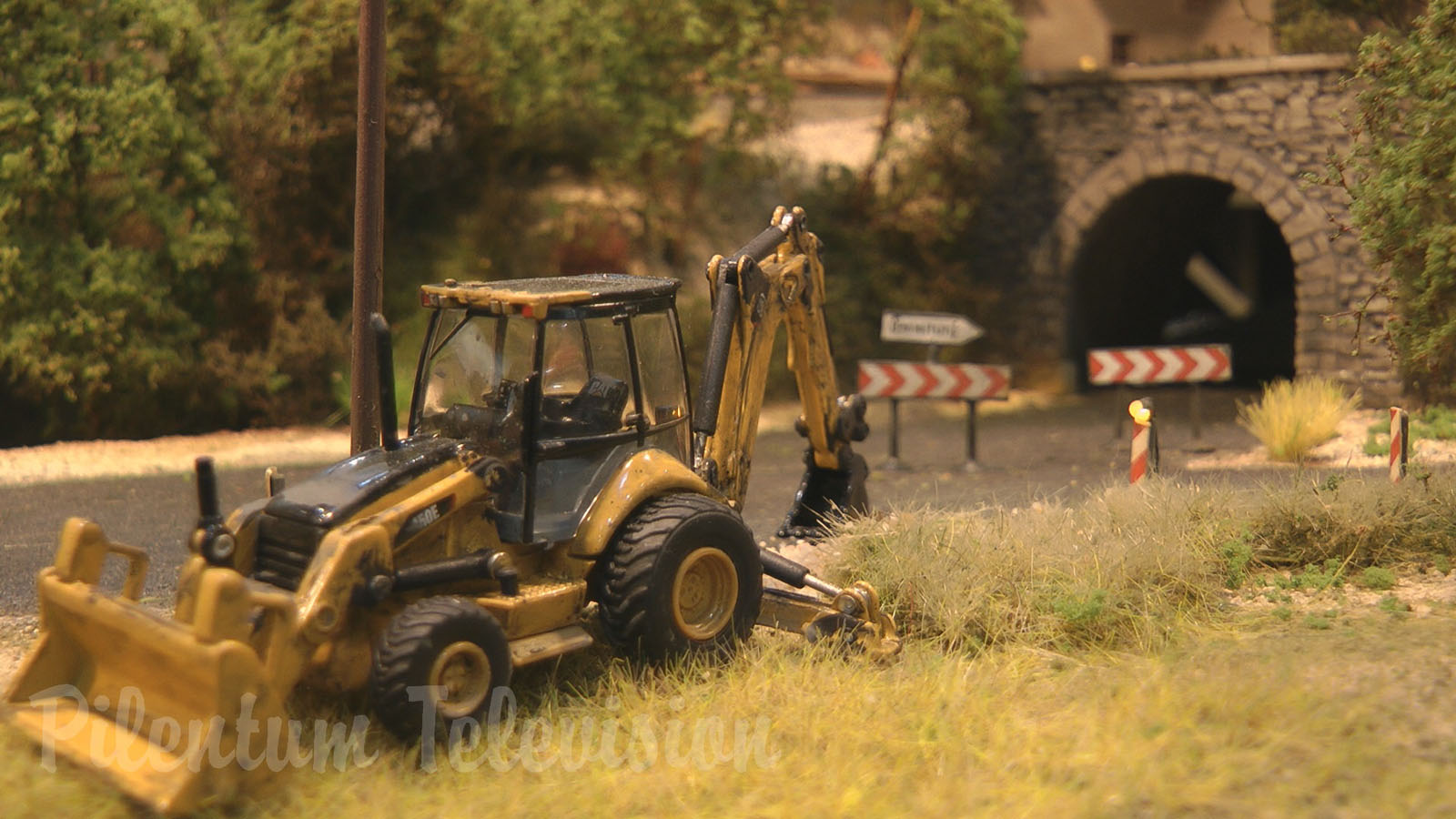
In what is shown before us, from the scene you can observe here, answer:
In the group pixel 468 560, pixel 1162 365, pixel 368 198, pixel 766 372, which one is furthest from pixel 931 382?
pixel 468 560

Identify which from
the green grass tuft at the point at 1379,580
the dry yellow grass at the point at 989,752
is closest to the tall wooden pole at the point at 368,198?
the dry yellow grass at the point at 989,752

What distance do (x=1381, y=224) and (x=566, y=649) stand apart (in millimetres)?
5357

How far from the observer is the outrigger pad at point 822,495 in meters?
8.86

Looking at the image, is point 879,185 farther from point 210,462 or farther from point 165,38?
point 210,462

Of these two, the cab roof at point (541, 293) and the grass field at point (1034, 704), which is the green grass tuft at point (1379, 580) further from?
the cab roof at point (541, 293)

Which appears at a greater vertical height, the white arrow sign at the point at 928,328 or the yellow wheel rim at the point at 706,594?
the white arrow sign at the point at 928,328

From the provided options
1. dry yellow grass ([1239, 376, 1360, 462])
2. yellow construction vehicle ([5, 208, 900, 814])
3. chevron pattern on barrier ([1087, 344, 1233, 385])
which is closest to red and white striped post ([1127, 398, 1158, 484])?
dry yellow grass ([1239, 376, 1360, 462])

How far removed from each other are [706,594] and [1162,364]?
7.97 metres

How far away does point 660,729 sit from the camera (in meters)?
6.01

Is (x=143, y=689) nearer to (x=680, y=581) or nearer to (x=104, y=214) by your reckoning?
(x=680, y=581)

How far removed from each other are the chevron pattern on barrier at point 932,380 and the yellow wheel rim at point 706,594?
6406mm

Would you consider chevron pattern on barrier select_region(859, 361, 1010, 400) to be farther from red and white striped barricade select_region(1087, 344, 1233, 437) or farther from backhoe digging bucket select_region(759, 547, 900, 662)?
backhoe digging bucket select_region(759, 547, 900, 662)

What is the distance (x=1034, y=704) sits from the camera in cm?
608

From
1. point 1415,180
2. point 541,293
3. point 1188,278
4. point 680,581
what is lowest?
point 680,581
